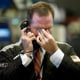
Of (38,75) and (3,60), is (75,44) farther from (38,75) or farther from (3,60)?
(3,60)

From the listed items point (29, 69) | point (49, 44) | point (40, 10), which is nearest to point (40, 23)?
point (40, 10)

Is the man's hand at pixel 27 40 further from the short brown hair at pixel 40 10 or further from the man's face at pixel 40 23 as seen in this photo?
the short brown hair at pixel 40 10

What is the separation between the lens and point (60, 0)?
566cm

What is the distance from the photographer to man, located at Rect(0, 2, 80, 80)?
1052mm

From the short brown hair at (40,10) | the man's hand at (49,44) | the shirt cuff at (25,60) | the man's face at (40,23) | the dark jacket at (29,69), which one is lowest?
the dark jacket at (29,69)

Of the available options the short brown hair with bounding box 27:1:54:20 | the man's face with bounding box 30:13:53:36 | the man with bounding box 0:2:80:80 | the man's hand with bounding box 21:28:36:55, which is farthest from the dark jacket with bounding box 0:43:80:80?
the short brown hair with bounding box 27:1:54:20

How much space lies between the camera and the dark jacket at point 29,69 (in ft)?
3.46

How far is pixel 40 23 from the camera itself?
3.89 feet

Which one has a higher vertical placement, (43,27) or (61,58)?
(43,27)

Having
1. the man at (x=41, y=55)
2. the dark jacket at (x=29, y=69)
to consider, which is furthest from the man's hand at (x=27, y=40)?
the dark jacket at (x=29, y=69)

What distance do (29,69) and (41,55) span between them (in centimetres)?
17

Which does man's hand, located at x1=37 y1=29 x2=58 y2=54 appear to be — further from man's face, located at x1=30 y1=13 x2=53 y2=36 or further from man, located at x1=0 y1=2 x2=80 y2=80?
man's face, located at x1=30 y1=13 x2=53 y2=36

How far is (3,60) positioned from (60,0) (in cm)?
492

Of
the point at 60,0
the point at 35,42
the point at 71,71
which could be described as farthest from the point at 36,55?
the point at 60,0
